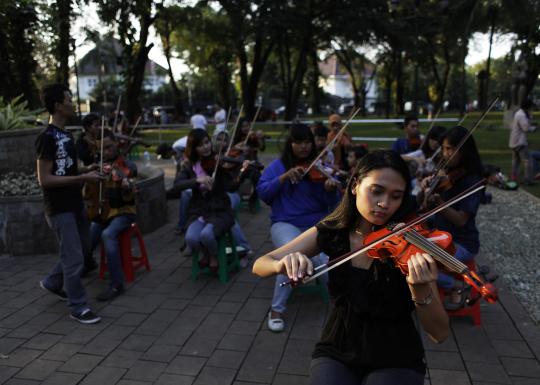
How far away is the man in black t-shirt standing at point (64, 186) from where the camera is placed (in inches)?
147

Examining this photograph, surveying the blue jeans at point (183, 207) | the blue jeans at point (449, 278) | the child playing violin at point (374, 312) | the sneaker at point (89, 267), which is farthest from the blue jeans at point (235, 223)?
the child playing violin at point (374, 312)

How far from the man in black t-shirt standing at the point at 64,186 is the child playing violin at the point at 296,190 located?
1489mm

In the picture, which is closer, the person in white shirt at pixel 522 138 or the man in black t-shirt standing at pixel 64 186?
the man in black t-shirt standing at pixel 64 186

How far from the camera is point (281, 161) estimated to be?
4.48 metres

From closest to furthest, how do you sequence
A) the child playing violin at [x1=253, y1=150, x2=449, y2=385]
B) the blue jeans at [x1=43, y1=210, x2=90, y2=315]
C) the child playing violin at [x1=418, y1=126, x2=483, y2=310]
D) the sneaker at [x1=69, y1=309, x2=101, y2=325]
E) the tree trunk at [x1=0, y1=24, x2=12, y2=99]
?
the child playing violin at [x1=253, y1=150, x2=449, y2=385]
the child playing violin at [x1=418, y1=126, x2=483, y2=310]
the blue jeans at [x1=43, y1=210, x2=90, y2=315]
the sneaker at [x1=69, y1=309, x2=101, y2=325]
the tree trunk at [x1=0, y1=24, x2=12, y2=99]

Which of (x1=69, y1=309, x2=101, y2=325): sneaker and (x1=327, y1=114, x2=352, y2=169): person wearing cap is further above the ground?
(x1=327, y1=114, x2=352, y2=169): person wearing cap

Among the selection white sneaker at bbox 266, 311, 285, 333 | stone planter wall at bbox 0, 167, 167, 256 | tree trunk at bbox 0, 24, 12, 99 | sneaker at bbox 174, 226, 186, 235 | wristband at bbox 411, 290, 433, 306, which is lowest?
white sneaker at bbox 266, 311, 285, 333

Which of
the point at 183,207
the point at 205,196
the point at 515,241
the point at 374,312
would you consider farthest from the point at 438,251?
the point at 183,207

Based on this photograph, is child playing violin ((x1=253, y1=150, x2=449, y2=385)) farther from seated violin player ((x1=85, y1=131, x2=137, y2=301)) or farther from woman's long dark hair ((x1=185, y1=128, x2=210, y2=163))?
woman's long dark hair ((x1=185, y1=128, x2=210, y2=163))

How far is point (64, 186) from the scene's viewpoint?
149 inches

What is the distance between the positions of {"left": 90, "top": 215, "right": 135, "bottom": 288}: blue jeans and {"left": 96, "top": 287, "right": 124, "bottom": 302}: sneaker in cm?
3

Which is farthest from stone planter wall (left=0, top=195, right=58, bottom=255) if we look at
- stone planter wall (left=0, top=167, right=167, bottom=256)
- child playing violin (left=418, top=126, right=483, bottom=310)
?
child playing violin (left=418, top=126, right=483, bottom=310)

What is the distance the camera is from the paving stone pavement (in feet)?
10.6

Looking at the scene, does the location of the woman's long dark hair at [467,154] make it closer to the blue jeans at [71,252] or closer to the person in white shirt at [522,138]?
the blue jeans at [71,252]
